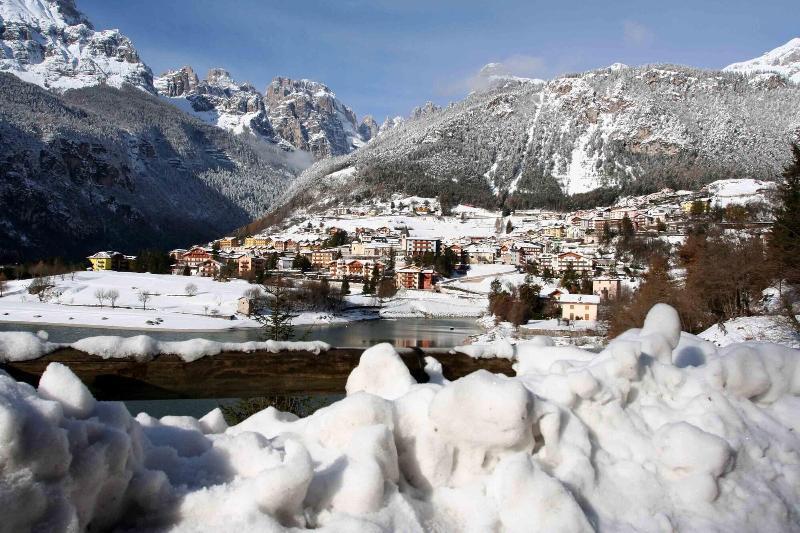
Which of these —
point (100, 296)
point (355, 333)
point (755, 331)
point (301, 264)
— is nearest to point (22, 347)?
point (755, 331)

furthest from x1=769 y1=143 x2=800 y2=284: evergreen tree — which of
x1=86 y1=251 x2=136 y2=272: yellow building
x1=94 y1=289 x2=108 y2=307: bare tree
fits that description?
x1=86 y1=251 x2=136 y2=272: yellow building

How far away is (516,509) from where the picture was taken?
7.80 feet

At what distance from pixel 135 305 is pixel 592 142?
5419 inches

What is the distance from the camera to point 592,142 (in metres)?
158

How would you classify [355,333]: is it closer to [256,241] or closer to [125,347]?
[125,347]

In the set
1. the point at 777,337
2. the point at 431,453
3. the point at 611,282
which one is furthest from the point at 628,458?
the point at 611,282

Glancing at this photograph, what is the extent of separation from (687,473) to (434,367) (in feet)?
5.13

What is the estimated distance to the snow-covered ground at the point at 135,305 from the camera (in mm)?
39938

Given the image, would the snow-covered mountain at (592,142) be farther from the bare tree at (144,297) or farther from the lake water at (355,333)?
the lake water at (355,333)

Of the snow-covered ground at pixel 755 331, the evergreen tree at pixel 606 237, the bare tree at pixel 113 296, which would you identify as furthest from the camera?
the evergreen tree at pixel 606 237

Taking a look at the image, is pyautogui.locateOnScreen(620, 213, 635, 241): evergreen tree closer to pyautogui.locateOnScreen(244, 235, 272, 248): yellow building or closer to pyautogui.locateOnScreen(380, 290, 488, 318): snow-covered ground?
pyautogui.locateOnScreen(380, 290, 488, 318): snow-covered ground

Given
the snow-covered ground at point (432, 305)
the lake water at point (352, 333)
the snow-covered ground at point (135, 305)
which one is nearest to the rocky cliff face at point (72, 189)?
the snow-covered ground at point (135, 305)

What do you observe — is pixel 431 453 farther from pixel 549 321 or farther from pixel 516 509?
pixel 549 321

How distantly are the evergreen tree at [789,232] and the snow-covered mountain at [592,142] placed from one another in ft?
364
